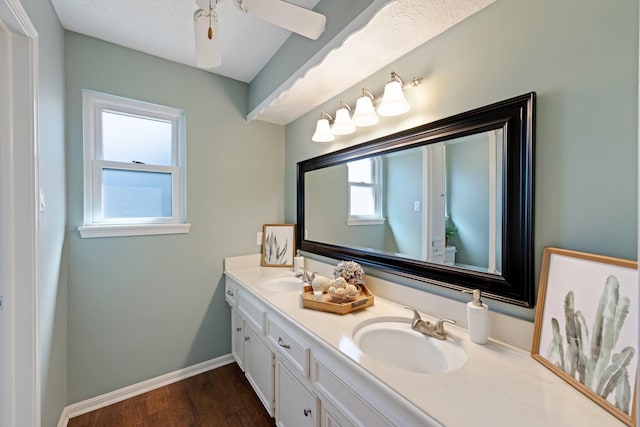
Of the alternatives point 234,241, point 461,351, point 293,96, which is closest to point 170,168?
point 234,241

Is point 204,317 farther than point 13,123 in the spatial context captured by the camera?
Yes

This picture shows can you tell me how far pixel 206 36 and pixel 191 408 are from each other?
7.07 feet

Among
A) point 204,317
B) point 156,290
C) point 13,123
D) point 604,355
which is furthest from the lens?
point 204,317

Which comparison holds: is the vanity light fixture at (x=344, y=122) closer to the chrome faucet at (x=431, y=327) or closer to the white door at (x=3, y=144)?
the chrome faucet at (x=431, y=327)

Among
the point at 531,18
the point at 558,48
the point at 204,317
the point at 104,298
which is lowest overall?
the point at 204,317

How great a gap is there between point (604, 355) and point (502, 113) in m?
0.79

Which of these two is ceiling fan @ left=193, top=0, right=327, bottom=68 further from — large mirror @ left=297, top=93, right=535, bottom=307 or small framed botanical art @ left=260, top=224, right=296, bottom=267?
small framed botanical art @ left=260, top=224, right=296, bottom=267

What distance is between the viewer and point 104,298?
5.84 ft

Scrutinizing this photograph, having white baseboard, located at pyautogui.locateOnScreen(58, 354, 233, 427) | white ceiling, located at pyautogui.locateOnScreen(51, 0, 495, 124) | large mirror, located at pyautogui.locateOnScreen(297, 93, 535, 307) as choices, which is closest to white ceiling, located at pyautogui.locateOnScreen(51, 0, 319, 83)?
white ceiling, located at pyautogui.locateOnScreen(51, 0, 495, 124)

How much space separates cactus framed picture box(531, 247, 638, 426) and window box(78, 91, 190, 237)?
2.11m

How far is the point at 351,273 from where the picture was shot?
1.46 metres

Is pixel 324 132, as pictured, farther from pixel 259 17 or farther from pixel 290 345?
pixel 290 345

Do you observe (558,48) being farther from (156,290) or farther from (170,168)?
(156,290)

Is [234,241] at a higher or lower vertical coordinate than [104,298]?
higher
